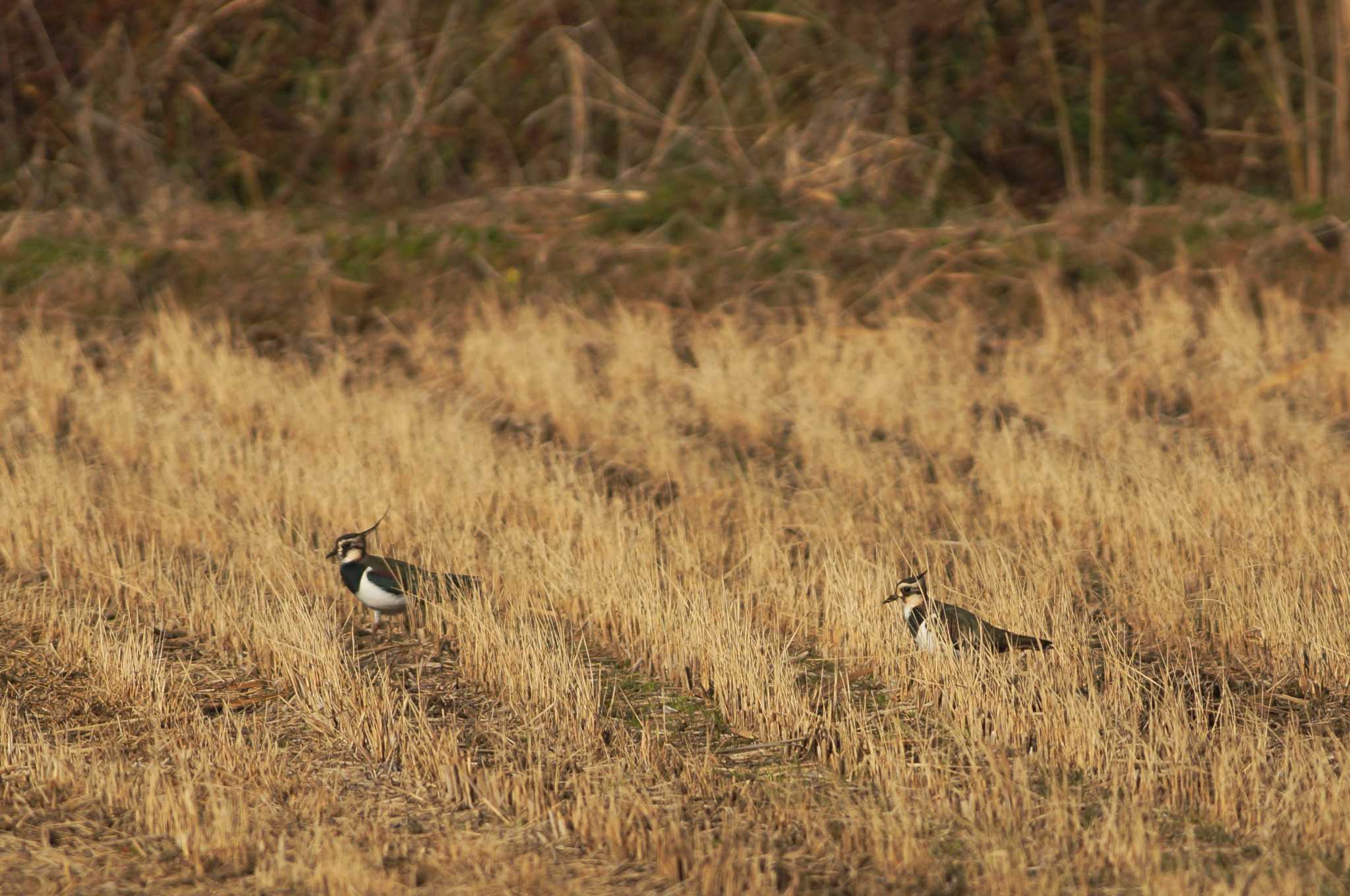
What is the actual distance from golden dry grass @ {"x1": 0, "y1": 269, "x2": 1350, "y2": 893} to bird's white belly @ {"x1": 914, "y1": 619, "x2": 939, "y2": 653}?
6 centimetres

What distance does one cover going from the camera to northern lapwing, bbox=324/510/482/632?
6.60 m

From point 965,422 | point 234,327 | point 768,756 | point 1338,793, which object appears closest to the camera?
point 1338,793

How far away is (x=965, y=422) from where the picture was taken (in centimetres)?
998

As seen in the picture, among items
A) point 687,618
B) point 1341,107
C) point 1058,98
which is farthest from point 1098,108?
point 687,618

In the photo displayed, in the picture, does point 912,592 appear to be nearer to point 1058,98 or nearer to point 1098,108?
point 1098,108

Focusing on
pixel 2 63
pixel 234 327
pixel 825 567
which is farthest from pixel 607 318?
pixel 2 63

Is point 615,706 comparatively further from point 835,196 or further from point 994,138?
point 994,138

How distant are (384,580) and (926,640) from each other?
7.29 ft

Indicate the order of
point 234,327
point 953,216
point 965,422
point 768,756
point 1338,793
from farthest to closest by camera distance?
point 953,216, point 234,327, point 965,422, point 768,756, point 1338,793

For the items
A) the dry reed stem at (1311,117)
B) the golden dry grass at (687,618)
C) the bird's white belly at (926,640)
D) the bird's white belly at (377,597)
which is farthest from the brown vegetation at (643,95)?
the bird's white belly at (926,640)

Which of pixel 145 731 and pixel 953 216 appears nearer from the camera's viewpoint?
pixel 145 731

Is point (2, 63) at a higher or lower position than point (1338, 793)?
higher

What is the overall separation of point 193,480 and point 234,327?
3967mm

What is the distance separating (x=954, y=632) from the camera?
235 inches
